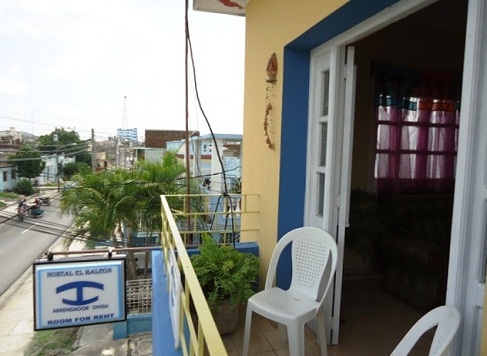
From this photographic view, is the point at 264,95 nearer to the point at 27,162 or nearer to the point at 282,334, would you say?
the point at 282,334

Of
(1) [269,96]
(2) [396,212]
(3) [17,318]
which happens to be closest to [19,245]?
(3) [17,318]

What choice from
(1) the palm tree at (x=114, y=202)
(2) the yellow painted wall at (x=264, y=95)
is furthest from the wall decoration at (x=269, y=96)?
(1) the palm tree at (x=114, y=202)

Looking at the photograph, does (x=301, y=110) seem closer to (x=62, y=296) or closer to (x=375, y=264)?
(x=375, y=264)

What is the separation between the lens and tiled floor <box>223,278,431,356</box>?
7.09ft

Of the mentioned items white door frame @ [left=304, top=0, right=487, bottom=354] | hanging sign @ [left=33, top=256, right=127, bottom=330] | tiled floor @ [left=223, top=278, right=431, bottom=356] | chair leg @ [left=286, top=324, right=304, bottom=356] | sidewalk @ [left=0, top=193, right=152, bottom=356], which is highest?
white door frame @ [left=304, top=0, right=487, bottom=354]

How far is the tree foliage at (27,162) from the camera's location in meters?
25.7

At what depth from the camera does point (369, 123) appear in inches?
140

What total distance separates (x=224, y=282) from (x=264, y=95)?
1.65m

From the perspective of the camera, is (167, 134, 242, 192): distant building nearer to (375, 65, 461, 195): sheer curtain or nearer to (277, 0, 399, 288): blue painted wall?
(375, 65, 461, 195): sheer curtain

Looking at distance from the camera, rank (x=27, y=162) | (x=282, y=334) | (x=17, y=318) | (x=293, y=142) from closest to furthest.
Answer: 1. (x=282, y=334)
2. (x=293, y=142)
3. (x=17, y=318)
4. (x=27, y=162)

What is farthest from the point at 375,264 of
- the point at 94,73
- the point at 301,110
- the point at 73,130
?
the point at 73,130

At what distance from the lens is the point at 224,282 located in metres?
2.33

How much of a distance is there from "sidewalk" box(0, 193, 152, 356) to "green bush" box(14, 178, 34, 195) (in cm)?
1827

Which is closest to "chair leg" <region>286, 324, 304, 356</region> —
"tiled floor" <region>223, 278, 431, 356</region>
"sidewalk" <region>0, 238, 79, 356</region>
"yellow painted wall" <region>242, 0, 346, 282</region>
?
"tiled floor" <region>223, 278, 431, 356</region>
